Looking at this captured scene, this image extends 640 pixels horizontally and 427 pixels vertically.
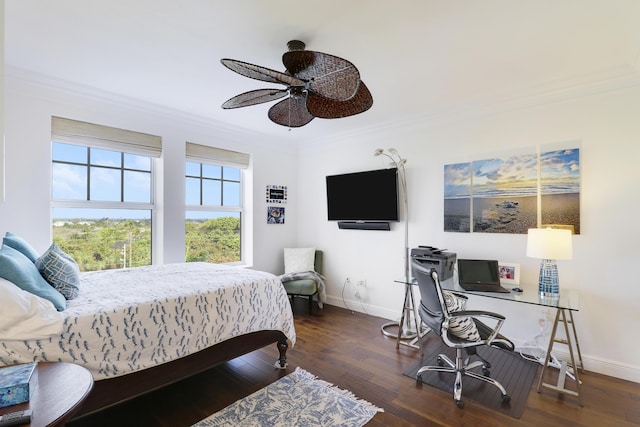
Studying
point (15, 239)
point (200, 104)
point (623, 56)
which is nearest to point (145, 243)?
point (15, 239)

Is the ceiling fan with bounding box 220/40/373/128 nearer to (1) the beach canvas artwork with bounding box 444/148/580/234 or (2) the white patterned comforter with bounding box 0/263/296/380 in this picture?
(2) the white patterned comforter with bounding box 0/263/296/380

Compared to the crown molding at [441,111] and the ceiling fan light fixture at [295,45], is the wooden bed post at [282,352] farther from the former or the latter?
the crown molding at [441,111]

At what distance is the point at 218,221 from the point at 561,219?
3.82 metres

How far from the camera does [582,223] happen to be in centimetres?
271

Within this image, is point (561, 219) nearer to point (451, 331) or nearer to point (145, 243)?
point (451, 331)

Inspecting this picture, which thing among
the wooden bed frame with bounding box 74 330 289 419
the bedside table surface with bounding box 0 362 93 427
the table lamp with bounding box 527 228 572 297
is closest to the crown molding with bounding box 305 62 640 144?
the table lamp with bounding box 527 228 572 297

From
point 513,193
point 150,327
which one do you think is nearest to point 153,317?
point 150,327

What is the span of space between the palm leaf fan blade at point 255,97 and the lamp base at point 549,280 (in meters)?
2.52

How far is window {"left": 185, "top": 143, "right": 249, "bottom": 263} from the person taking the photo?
388 centimetres

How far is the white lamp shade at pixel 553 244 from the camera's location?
242cm

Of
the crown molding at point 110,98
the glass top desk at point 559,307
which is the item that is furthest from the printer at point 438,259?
the crown molding at point 110,98

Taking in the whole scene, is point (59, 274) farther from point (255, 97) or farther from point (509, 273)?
point (509, 273)

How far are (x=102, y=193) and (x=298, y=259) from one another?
8.31ft

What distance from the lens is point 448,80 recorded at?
273cm
